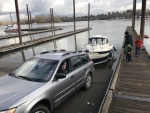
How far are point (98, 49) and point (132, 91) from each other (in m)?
9.23

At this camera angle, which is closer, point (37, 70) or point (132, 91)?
point (37, 70)

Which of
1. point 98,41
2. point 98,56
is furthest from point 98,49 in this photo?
point 98,41

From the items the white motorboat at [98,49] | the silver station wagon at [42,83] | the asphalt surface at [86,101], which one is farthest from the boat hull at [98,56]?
the silver station wagon at [42,83]

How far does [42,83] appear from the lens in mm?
5254

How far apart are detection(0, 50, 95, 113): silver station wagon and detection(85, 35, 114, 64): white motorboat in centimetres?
804

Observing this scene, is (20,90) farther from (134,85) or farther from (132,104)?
(134,85)

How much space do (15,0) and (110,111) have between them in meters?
24.7

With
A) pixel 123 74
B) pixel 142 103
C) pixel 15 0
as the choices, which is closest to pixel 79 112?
pixel 142 103

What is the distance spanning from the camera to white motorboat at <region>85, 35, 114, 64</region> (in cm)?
1581

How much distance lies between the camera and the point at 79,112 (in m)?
6.23

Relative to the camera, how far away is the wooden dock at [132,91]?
5.79 m

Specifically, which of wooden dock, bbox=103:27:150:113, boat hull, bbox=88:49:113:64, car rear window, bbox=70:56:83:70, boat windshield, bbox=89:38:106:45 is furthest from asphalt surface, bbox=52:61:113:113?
boat windshield, bbox=89:38:106:45

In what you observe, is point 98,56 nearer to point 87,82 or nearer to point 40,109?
point 87,82

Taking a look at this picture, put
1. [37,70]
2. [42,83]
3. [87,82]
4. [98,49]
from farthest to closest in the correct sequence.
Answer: [98,49], [87,82], [37,70], [42,83]
